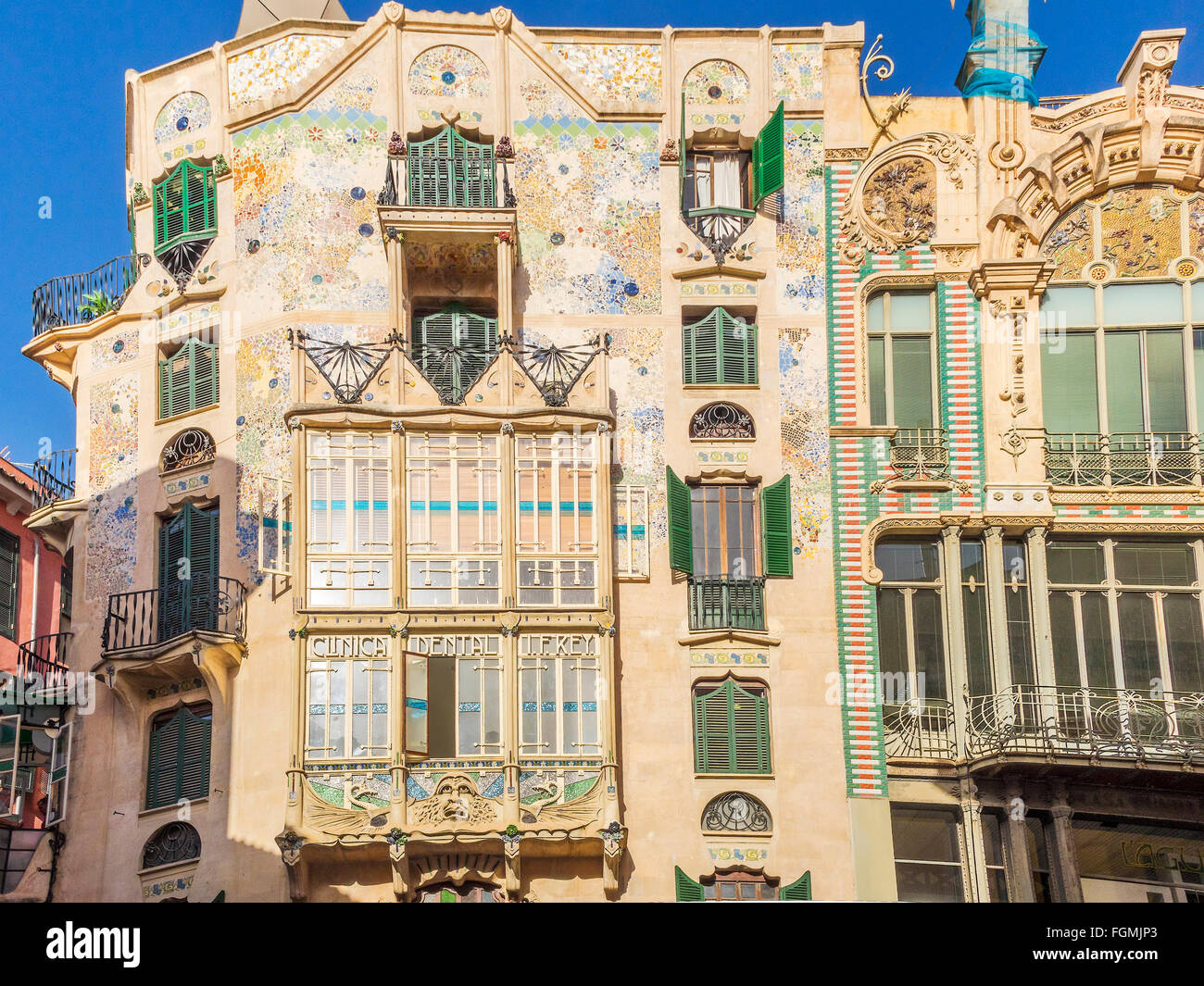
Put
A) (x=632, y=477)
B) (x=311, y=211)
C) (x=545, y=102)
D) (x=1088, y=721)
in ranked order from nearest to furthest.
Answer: (x=1088, y=721), (x=632, y=477), (x=311, y=211), (x=545, y=102)

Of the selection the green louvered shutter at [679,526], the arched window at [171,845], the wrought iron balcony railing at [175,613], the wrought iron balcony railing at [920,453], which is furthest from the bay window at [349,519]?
the wrought iron balcony railing at [920,453]

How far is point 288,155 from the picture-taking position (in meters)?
33.7

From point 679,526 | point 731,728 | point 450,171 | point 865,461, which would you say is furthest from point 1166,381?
point 450,171

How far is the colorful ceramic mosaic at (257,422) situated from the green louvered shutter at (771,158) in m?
8.53

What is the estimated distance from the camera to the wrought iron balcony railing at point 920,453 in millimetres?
32344

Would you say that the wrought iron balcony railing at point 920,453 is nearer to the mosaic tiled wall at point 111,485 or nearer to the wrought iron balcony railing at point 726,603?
the wrought iron balcony railing at point 726,603

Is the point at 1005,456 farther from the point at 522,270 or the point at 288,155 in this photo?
the point at 288,155

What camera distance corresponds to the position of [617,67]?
34.3 metres

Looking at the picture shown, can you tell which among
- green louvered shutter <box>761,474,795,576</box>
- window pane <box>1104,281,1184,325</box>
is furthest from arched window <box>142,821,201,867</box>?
window pane <box>1104,281,1184,325</box>

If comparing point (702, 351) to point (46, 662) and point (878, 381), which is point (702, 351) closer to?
point (878, 381)

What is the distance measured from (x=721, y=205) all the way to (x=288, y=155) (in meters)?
7.53

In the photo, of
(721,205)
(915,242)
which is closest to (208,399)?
(721,205)

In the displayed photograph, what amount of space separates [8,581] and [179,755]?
320 inches
